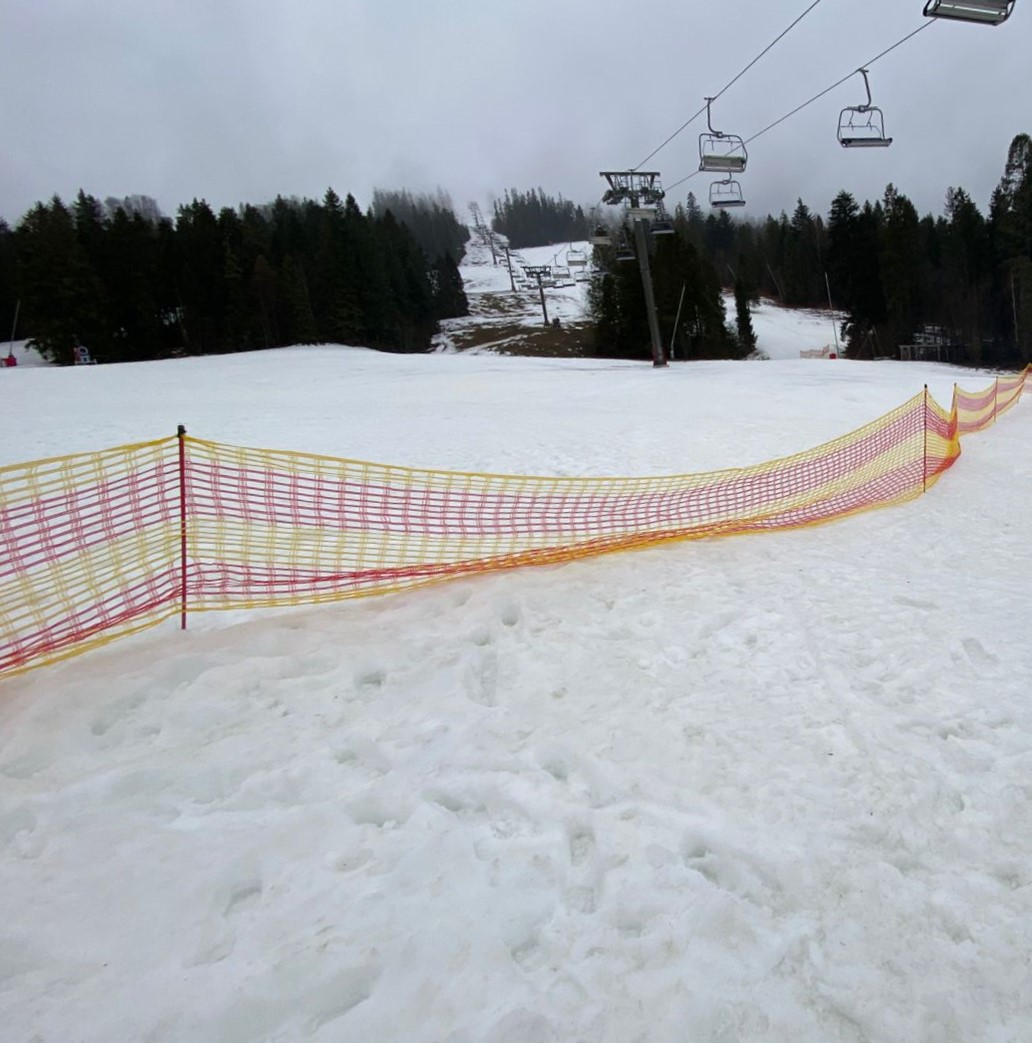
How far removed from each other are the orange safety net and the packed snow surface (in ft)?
1.47

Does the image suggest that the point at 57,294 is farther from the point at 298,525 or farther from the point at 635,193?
the point at 298,525

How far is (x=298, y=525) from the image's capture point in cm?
556

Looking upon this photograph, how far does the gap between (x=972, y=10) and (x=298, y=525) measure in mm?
9834

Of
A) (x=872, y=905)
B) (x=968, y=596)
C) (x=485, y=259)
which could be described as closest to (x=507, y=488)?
(x=968, y=596)

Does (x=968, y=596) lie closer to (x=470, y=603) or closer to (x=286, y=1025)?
(x=470, y=603)

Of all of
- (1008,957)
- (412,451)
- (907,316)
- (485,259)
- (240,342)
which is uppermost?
(485,259)

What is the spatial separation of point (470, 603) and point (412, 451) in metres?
7.05

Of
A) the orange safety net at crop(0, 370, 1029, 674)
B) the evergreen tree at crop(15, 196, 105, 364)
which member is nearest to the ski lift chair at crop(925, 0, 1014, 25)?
the orange safety net at crop(0, 370, 1029, 674)

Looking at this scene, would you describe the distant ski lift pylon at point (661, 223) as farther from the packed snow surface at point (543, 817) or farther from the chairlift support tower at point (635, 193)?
the packed snow surface at point (543, 817)

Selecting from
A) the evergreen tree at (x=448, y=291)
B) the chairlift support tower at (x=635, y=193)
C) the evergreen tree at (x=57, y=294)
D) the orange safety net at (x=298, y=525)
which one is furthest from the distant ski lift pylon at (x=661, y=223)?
the evergreen tree at (x=448, y=291)

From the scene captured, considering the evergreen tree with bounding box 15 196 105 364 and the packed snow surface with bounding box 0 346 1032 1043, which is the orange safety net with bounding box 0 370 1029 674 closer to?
the packed snow surface with bounding box 0 346 1032 1043

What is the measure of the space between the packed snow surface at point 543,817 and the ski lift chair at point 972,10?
264 inches

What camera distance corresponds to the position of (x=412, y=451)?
1148cm

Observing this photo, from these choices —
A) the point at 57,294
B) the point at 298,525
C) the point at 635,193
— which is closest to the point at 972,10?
the point at 298,525
